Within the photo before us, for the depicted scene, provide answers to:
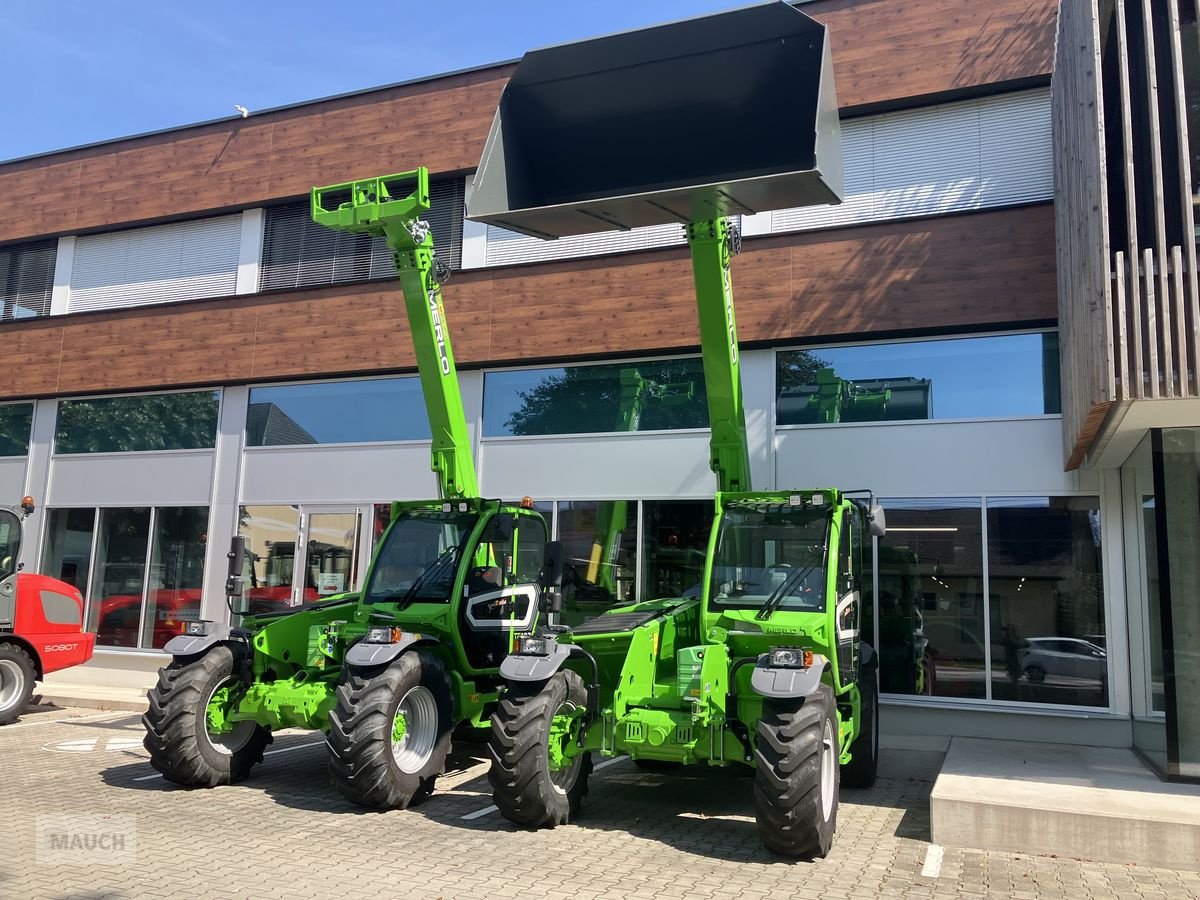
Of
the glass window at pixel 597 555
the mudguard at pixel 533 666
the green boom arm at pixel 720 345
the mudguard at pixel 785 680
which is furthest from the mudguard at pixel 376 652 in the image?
the glass window at pixel 597 555

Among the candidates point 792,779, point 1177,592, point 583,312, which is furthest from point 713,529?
point 583,312

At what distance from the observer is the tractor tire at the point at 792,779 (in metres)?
6.13

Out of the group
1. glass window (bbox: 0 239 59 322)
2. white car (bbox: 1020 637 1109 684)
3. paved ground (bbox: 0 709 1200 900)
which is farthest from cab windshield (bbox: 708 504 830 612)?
glass window (bbox: 0 239 59 322)

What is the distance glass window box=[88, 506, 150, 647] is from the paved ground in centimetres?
760

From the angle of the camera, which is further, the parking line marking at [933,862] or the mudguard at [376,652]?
the mudguard at [376,652]

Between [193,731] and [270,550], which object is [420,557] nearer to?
[193,731]

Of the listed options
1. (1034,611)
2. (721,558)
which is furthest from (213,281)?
(1034,611)

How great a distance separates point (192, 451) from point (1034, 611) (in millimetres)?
12683

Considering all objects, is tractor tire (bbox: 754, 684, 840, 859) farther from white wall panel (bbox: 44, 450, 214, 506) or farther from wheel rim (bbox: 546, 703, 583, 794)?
white wall panel (bbox: 44, 450, 214, 506)

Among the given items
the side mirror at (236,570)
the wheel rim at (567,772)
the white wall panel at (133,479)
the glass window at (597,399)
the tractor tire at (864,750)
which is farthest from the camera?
the white wall panel at (133,479)

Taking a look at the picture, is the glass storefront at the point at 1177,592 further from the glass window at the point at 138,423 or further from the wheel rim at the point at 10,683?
the glass window at the point at 138,423

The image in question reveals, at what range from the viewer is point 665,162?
28.1 feet

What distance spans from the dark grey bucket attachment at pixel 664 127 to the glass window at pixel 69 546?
1166 cm

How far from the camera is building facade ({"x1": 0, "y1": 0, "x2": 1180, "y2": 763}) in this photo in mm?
10922
